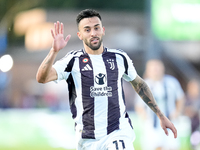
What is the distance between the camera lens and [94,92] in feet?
15.6

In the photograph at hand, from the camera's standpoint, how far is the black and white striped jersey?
4758 mm

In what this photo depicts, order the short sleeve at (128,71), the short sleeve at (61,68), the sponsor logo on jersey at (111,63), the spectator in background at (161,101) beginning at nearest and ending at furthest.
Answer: the short sleeve at (61,68)
the sponsor logo on jersey at (111,63)
the short sleeve at (128,71)
the spectator in background at (161,101)

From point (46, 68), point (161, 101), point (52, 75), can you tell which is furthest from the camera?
point (161, 101)

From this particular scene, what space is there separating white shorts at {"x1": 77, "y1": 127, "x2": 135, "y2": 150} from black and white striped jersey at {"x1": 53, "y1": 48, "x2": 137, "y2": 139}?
0.05m

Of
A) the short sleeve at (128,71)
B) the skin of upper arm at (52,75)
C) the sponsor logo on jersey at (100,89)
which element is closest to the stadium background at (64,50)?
the short sleeve at (128,71)

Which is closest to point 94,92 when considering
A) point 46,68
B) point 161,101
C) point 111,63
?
point 111,63

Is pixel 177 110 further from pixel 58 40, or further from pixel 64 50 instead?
pixel 64 50

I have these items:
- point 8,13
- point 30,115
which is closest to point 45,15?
point 8,13

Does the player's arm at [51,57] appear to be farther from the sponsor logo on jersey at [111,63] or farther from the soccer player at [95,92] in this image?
the sponsor logo on jersey at [111,63]

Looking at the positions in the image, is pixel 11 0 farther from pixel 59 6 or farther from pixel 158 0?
pixel 158 0

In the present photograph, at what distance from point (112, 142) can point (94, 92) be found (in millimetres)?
584

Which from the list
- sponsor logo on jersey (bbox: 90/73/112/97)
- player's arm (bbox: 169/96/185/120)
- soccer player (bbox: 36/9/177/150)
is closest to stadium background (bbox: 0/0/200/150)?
player's arm (bbox: 169/96/185/120)

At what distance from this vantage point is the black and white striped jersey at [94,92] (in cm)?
476

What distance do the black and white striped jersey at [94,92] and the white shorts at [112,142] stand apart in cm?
5
